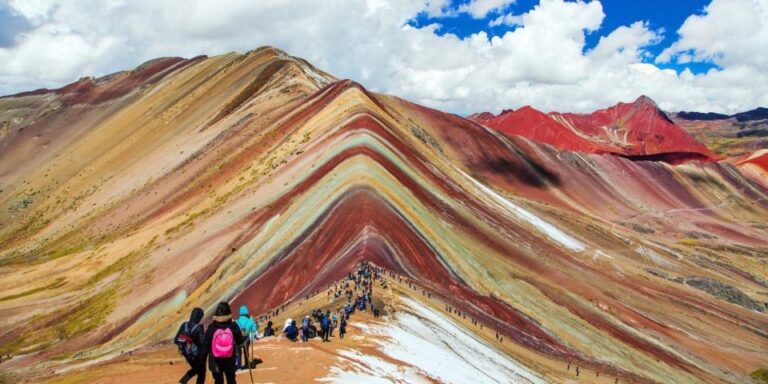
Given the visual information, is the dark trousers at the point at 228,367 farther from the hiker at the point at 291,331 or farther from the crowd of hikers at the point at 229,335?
the hiker at the point at 291,331

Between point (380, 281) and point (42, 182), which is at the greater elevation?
point (42, 182)

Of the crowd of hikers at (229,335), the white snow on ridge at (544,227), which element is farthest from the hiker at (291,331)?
the white snow on ridge at (544,227)

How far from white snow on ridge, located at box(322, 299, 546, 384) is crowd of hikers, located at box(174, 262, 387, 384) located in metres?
1.29

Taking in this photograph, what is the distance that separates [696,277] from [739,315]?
8786 millimetres

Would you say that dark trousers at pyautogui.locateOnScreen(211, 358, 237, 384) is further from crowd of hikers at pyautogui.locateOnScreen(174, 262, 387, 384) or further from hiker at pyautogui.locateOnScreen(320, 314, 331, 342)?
hiker at pyautogui.locateOnScreen(320, 314, 331, 342)

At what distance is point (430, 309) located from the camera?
25.8 m

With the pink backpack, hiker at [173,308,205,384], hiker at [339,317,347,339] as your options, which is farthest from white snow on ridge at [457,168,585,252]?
the pink backpack

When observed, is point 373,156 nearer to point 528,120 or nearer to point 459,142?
point 459,142

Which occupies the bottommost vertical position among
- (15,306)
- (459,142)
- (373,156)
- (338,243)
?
(15,306)

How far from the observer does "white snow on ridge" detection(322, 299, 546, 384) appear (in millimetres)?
16386

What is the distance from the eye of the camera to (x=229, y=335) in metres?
10.8

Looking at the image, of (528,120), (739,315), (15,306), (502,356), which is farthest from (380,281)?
(528,120)

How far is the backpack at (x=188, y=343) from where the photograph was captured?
11180mm

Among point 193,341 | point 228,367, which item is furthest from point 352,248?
point 228,367
